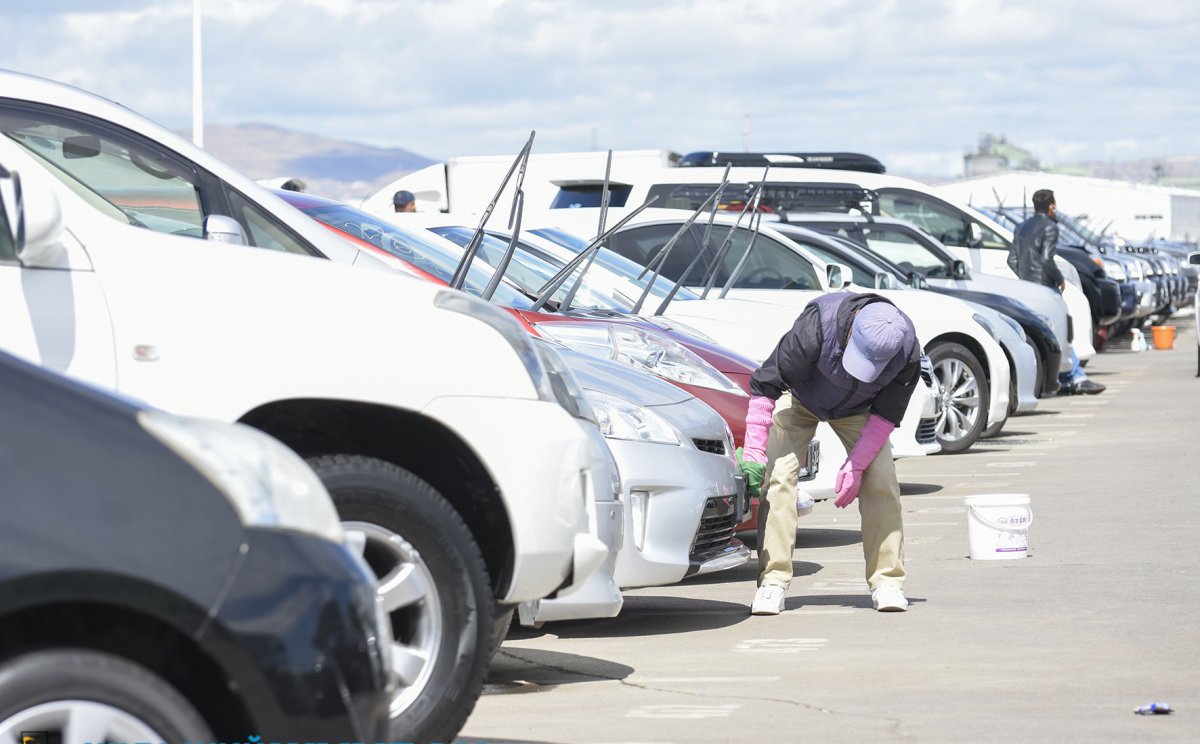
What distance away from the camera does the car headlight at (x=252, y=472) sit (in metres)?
3.54

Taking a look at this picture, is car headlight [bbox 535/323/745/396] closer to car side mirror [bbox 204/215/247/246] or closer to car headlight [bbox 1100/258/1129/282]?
car side mirror [bbox 204/215/247/246]

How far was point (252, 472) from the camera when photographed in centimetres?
363

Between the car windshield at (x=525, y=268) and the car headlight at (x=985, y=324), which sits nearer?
the car windshield at (x=525, y=268)

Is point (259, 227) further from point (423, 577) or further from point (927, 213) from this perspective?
point (927, 213)

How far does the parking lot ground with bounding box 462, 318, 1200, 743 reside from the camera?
230 inches

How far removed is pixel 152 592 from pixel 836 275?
36.3 ft

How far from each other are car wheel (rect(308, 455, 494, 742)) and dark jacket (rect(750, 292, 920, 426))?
313 centimetres

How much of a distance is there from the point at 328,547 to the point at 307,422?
1.73 m

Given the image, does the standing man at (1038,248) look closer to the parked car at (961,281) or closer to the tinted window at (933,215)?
the tinted window at (933,215)

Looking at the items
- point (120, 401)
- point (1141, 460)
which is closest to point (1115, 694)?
point (120, 401)

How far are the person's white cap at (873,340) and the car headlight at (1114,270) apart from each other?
20.9 m

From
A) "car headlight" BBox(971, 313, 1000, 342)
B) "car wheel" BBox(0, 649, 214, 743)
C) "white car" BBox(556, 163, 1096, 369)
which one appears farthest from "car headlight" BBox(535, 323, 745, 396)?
"white car" BBox(556, 163, 1096, 369)

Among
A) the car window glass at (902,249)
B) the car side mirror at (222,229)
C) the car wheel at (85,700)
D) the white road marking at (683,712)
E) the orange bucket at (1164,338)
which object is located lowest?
the orange bucket at (1164,338)

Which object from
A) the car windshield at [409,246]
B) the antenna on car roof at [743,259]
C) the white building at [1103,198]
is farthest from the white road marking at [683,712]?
the white building at [1103,198]
